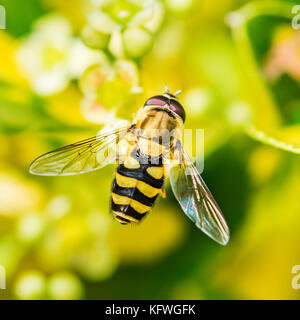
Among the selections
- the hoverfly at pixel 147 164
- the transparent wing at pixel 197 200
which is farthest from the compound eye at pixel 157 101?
the transparent wing at pixel 197 200

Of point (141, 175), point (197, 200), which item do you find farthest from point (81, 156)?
point (197, 200)

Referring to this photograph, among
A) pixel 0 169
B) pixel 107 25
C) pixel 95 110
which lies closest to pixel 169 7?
pixel 107 25

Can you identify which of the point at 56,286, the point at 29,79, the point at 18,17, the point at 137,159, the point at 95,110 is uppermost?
the point at 18,17

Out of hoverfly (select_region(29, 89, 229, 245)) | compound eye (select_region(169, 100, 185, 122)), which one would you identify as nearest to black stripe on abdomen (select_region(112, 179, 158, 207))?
hoverfly (select_region(29, 89, 229, 245))

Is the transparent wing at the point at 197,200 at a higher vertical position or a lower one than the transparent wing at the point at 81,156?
lower

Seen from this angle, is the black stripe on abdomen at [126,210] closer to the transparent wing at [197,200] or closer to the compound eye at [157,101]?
the transparent wing at [197,200]

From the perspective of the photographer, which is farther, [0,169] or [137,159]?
[0,169]

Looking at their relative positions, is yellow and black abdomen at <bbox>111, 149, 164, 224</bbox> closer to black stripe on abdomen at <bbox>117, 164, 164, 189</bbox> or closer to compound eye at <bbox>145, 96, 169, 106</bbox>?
black stripe on abdomen at <bbox>117, 164, 164, 189</bbox>

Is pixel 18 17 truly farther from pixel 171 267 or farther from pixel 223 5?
pixel 171 267
